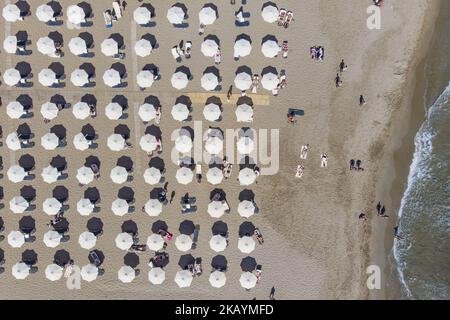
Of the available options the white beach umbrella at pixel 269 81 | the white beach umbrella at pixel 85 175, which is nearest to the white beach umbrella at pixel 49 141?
the white beach umbrella at pixel 85 175

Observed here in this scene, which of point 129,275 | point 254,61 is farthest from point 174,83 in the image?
point 129,275

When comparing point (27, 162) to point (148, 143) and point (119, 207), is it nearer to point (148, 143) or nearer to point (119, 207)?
point (119, 207)

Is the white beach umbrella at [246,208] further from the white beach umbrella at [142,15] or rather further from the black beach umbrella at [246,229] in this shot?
the white beach umbrella at [142,15]

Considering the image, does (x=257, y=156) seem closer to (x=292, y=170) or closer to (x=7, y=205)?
(x=292, y=170)

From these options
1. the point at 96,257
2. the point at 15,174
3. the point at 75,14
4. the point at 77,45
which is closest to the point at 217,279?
the point at 96,257

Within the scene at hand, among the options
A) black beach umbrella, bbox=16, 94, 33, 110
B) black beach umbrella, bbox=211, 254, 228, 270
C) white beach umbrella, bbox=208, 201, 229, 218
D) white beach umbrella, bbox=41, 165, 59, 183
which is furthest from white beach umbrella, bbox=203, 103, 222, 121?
black beach umbrella, bbox=16, 94, 33, 110

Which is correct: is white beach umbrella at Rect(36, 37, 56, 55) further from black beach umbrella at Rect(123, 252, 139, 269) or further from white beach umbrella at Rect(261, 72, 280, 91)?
black beach umbrella at Rect(123, 252, 139, 269)
